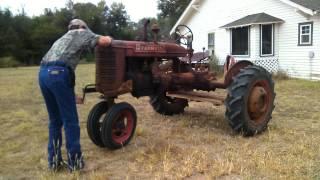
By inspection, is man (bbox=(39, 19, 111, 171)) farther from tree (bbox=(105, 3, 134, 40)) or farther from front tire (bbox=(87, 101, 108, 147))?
tree (bbox=(105, 3, 134, 40))

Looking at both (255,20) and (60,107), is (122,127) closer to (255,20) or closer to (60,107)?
(60,107)

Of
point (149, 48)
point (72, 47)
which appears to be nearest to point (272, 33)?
point (149, 48)

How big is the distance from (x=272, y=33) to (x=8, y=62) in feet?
102

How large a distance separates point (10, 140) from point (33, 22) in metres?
48.4

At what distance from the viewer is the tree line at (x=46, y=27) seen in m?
46.6

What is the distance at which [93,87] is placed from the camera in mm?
6797

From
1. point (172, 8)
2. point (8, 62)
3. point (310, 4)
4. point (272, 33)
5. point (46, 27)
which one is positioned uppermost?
point (172, 8)

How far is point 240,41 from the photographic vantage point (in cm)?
2181

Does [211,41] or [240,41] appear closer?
[240,41]

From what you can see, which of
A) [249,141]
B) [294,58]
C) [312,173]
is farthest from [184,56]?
[294,58]

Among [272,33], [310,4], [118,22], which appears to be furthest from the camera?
[118,22]

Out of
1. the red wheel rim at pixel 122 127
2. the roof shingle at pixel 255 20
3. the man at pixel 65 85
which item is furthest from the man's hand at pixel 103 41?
the roof shingle at pixel 255 20

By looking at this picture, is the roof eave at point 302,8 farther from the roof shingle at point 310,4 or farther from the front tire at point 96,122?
the front tire at point 96,122

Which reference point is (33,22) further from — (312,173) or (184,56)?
(312,173)
